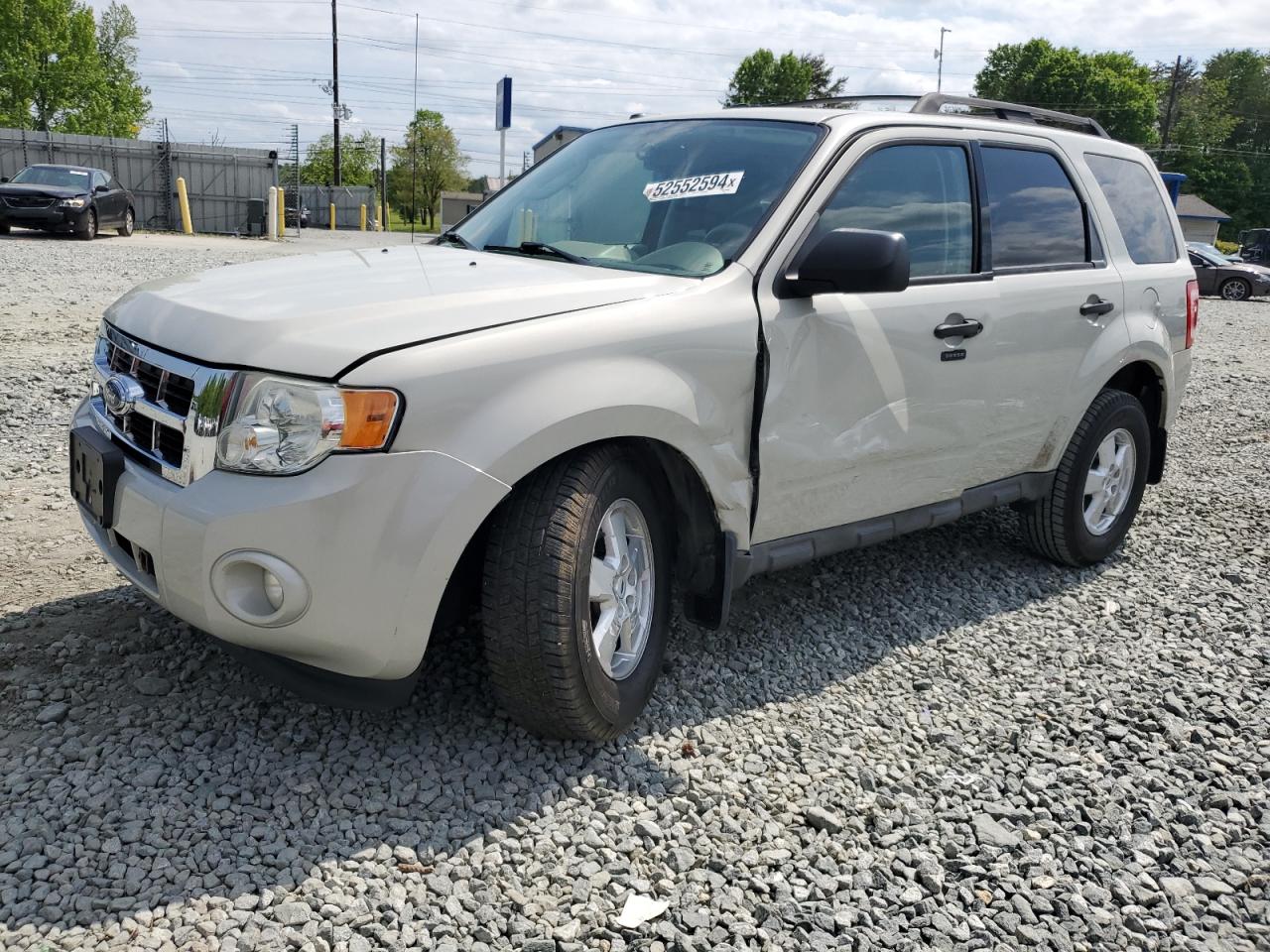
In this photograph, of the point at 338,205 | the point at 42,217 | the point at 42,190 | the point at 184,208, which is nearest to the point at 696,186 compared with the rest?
the point at 42,217

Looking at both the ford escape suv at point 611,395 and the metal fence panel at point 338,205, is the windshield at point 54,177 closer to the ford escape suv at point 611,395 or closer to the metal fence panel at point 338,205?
the ford escape suv at point 611,395

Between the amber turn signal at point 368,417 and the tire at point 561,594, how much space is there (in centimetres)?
44

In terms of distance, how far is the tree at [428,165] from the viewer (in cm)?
7562

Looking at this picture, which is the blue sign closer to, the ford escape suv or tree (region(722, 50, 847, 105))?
the ford escape suv

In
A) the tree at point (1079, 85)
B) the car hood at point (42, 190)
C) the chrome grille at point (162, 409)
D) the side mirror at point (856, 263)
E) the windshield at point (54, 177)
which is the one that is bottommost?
the chrome grille at point (162, 409)

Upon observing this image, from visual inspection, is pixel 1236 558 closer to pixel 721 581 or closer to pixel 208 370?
pixel 721 581

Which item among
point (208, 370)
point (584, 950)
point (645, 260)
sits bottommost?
point (584, 950)

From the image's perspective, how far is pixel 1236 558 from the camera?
519 centimetres

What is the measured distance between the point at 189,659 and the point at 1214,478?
6.11 metres

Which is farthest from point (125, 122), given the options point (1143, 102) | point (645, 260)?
point (645, 260)

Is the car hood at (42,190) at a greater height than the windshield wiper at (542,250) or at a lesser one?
greater

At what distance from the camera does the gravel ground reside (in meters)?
2.42

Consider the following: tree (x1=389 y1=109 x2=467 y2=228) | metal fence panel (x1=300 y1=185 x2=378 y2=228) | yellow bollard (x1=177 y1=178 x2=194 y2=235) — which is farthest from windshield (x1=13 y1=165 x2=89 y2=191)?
tree (x1=389 y1=109 x2=467 y2=228)

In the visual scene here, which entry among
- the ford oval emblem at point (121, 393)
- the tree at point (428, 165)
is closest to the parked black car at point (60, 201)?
the ford oval emblem at point (121, 393)
